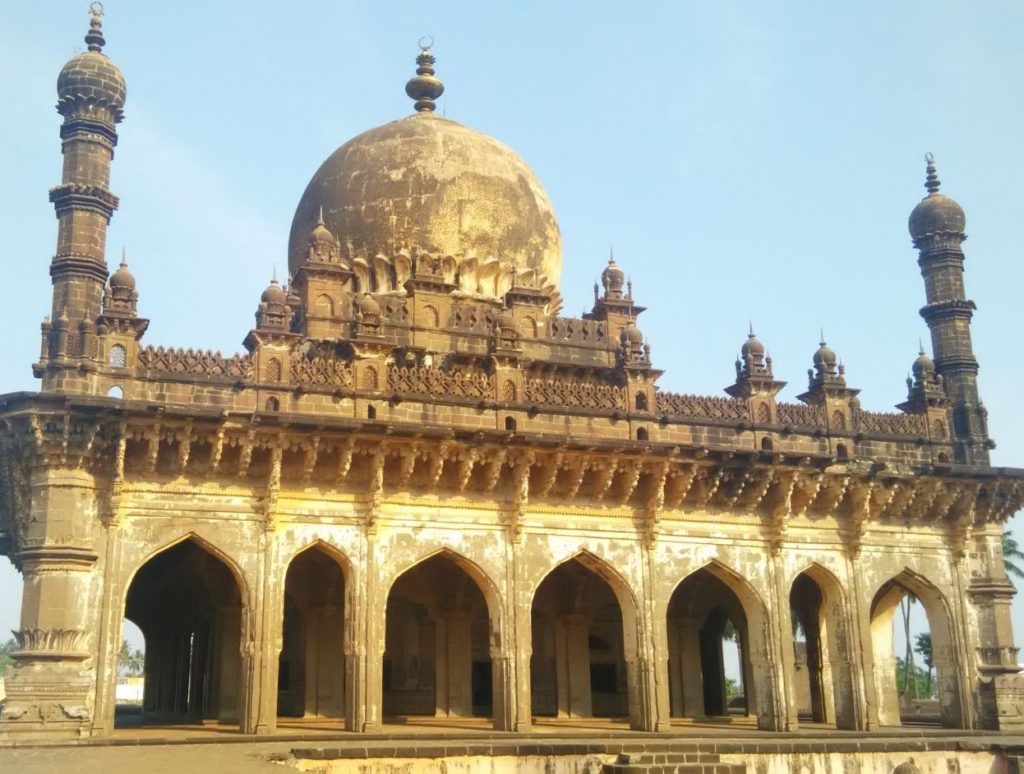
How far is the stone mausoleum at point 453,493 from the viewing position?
14594mm

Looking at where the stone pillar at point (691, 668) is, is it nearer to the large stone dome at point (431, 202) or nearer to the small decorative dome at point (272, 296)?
the large stone dome at point (431, 202)

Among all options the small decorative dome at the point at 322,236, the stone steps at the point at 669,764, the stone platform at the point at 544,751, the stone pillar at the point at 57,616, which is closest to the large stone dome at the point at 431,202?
the small decorative dome at the point at 322,236

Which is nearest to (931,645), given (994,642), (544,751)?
(994,642)

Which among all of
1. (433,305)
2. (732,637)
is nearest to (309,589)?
(433,305)

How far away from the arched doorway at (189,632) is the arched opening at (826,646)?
856 centimetres

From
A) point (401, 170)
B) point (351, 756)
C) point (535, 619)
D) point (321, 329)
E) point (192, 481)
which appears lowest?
point (351, 756)

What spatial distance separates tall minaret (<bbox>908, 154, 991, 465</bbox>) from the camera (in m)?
19.4

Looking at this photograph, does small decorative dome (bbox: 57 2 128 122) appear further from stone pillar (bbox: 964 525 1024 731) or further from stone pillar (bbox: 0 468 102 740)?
stone pillar (bbox: 964 525 1024 731)

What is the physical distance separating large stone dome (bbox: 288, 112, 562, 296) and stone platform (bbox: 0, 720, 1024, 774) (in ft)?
27.2

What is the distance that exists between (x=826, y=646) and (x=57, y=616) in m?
11.5

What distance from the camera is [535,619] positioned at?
19.4 m

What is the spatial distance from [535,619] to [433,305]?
552 cm

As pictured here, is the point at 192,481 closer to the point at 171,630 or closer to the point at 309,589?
the point at 309,589

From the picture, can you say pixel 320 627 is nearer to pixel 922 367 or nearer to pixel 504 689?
pixel 504 689
